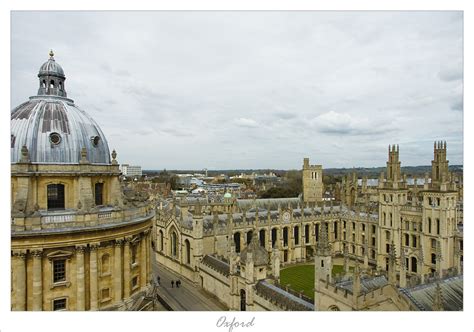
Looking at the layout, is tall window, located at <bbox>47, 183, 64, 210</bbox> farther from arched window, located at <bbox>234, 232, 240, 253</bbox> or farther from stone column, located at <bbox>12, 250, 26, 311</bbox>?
arched window, located at <bbox>234, 232, 240, 253</bbox>

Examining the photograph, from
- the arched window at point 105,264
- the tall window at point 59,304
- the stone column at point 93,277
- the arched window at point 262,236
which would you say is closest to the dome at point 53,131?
the stone column at point 93,277

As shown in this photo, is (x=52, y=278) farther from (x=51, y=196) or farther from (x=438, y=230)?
→ (x=438, y=230)

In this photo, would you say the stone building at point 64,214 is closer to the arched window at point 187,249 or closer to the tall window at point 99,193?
the tall window at point 99,193

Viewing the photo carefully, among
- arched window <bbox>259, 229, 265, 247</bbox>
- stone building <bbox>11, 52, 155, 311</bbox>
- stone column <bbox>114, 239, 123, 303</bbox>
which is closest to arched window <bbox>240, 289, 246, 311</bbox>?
stone building <bbox>11, 52, 155, 311</bbox>

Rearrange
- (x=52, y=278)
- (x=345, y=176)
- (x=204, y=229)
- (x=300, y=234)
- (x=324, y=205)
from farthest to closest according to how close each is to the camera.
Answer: (x=345, y=176), (x=324, y=205), (x=300, y=234), (x=204, y=229), (x=52, y=278)
